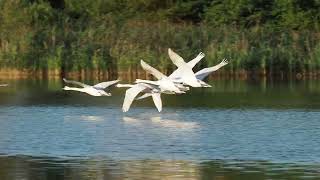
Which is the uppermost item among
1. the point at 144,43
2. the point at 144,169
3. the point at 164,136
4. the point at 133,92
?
the point at 144,43

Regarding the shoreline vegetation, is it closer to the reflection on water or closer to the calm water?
the calm water

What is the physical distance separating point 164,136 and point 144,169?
415 cm

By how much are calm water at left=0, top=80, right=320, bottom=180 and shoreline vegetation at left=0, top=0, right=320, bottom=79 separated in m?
5.63

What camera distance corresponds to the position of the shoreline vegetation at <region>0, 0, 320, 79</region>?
127 ft

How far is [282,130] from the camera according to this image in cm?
2286

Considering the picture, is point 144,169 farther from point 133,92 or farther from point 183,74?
point 133,92

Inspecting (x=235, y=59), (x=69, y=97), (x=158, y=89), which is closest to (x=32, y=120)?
(x=158, y=89)

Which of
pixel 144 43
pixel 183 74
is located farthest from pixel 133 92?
pixel 144 43

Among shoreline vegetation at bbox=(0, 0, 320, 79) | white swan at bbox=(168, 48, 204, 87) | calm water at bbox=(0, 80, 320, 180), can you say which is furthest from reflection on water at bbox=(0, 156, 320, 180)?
shoreline vegetation at bbox=(0, 0, 320, 79)

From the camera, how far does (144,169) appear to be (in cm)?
1742

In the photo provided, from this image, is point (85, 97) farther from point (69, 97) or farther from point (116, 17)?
point (116, 17)

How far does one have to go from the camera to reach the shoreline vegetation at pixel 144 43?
38.8m

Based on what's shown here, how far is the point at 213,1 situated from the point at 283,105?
812 inches

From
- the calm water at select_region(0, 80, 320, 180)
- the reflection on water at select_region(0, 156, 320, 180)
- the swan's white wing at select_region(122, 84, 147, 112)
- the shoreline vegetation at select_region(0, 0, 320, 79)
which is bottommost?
the reflection on water at select_region(0, 156, 320, 180)
